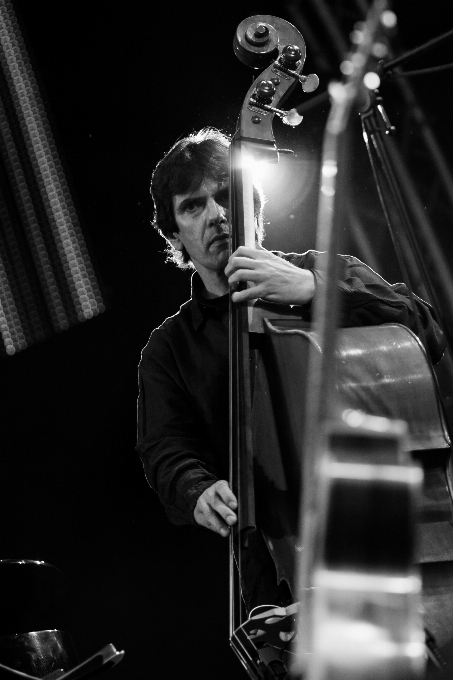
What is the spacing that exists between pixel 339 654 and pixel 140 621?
7.22 feet

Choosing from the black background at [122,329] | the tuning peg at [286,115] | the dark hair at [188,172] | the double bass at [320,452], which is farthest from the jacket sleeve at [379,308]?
the black background at [122,329]

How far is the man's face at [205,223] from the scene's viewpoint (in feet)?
7.55

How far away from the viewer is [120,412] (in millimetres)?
2953

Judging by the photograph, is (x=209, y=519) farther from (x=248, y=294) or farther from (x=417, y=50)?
(x=417, y=50)

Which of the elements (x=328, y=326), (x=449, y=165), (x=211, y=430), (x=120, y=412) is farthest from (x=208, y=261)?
(x=328, y=326)

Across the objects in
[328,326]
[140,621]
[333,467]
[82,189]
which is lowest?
[140,621]

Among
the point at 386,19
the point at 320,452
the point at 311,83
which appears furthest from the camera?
the point at 311,83

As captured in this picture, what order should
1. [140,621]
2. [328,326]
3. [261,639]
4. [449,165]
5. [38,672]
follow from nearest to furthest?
1. [328,326]
2. [261,639]
3. [38,672]
4. [140,621]
5. [449,165]

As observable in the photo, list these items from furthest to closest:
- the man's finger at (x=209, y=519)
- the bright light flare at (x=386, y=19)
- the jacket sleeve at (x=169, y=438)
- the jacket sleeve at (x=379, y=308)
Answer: the jacket sleeve at (x=169, y=438)
the jacket sleeve at (x=379, y=308)
the man's finger at (x=209, y=519)
the bright light flare at (x=386, y=19)

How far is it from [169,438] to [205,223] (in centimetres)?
63

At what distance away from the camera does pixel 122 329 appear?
9.77 feet

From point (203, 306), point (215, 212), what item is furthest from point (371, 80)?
point (203, 306)

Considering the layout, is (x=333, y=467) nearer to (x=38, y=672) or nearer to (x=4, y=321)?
(x=38, y=672)

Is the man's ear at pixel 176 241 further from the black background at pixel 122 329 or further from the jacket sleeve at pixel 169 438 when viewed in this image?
the black background at pixel 122 329
